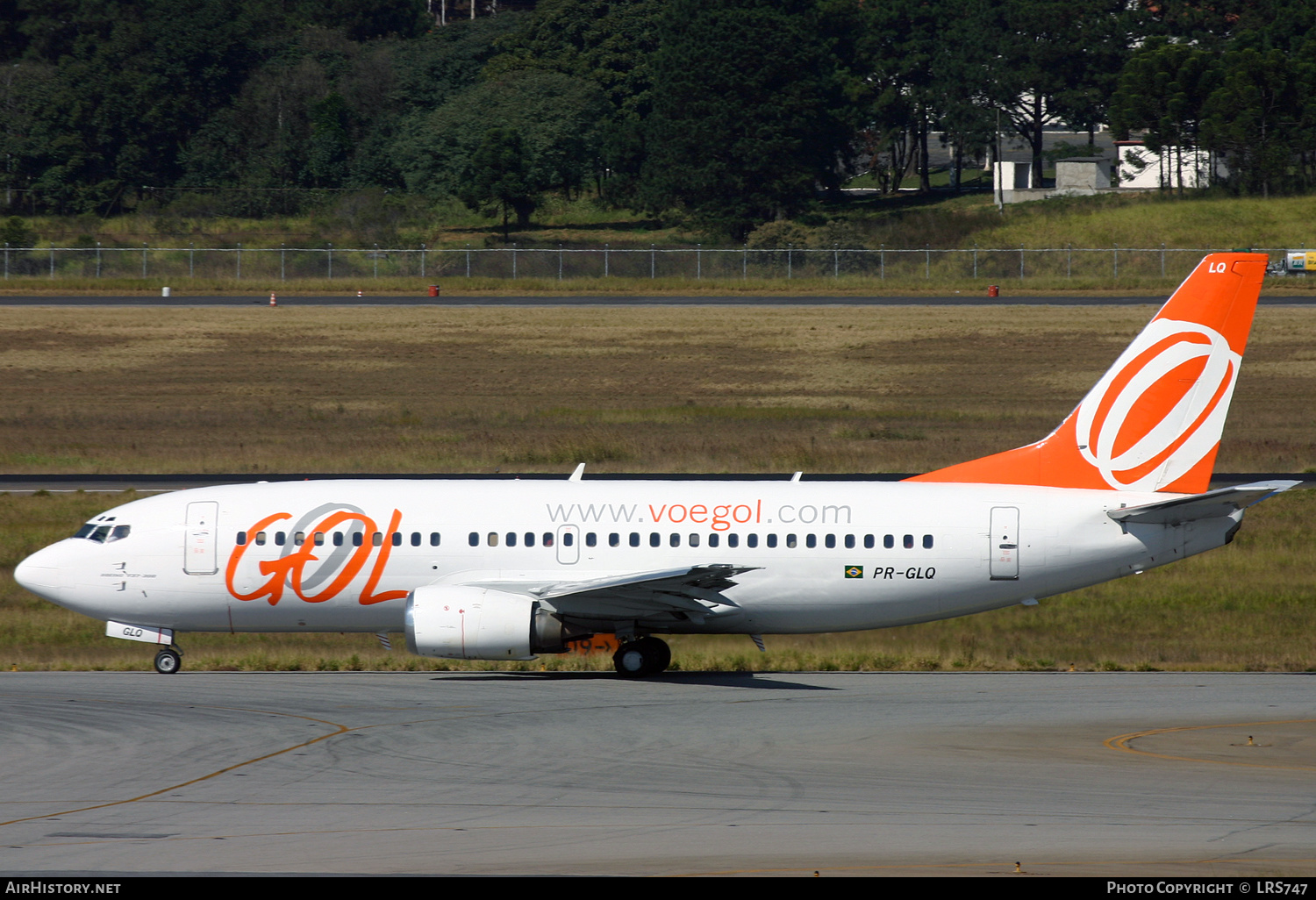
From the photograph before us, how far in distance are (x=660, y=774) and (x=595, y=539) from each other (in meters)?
8.08

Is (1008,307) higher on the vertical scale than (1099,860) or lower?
higher

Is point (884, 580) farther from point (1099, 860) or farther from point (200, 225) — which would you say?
point (200, 225)

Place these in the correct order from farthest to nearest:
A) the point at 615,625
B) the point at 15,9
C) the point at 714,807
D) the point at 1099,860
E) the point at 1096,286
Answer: the point at 15,9
the point at 1096,286
the point at 615,625
the point at 714,807
the point at 1099,860

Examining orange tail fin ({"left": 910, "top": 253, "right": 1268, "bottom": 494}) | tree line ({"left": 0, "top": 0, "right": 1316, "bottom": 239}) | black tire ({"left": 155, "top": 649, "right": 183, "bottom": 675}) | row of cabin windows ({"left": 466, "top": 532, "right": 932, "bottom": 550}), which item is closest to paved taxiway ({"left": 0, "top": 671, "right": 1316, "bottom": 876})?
black tire ({"left": 155, "top": 649, "right": 183, "bottom": 675})

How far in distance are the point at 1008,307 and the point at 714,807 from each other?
80.6m

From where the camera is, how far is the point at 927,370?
→ 7950cm

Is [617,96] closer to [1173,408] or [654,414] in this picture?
[654,414]

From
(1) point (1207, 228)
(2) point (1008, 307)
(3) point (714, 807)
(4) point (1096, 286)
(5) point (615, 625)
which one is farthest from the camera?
(1) point (1207, 228)

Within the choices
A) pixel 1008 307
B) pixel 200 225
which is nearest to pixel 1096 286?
pixel 1008 307

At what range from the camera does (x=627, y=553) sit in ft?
91.9

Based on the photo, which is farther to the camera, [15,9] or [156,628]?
[15,9]

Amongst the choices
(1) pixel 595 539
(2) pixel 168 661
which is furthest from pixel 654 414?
(2) pixel 168 661

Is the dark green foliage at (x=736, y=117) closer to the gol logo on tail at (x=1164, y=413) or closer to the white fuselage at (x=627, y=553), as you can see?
the gol logo on tail at (x=1164, y=413)

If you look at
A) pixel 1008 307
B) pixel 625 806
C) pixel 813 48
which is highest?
pixel 813 48
